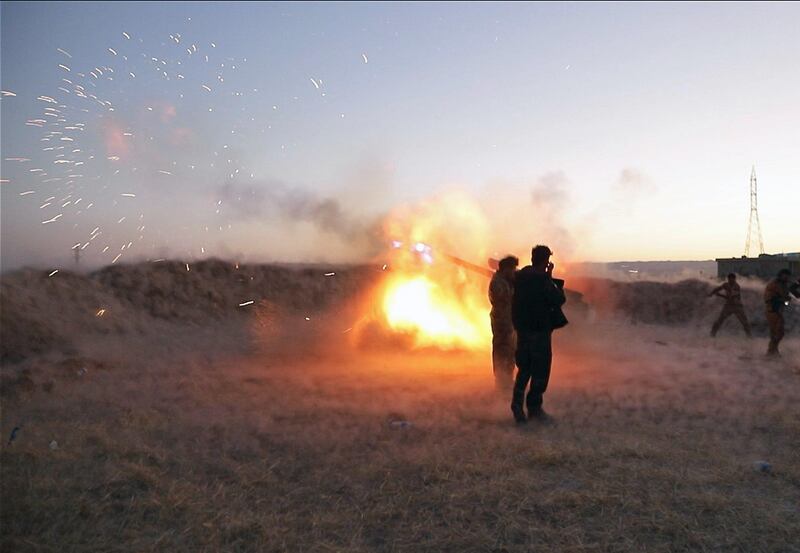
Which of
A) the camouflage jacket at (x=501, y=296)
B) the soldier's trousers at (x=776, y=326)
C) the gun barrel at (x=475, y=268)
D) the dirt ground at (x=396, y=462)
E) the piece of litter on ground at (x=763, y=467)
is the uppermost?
the gun barrel at (x=475, y=268)

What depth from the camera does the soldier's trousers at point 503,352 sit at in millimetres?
9102

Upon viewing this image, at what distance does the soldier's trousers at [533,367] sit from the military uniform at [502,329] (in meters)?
1.79

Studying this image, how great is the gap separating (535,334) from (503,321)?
76.8 inches

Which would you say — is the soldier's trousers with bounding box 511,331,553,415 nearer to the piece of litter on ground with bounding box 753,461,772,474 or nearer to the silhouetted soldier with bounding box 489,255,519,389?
the silhouetted soldier with bounding box 489,255,519,389

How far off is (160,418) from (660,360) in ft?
30.2

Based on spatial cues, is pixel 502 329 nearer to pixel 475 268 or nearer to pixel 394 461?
pixel 475 268

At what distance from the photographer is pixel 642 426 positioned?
6.98 meters

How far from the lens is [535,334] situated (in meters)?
7.31

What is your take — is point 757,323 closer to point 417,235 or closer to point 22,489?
point 417,235

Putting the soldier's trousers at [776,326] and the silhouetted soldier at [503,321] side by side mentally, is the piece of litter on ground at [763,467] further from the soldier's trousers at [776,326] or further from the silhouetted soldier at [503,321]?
the soldier's trousers at [776,326]

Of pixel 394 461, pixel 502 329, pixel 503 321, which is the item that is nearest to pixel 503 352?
pixel 502 329

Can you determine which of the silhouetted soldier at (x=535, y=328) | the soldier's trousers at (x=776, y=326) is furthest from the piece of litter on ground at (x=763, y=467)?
the soldier's trousers at (x=776, y=326)

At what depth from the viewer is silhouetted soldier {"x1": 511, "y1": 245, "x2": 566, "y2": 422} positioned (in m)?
7.23

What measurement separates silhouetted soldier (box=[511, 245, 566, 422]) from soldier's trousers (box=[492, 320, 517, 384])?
1755mm
